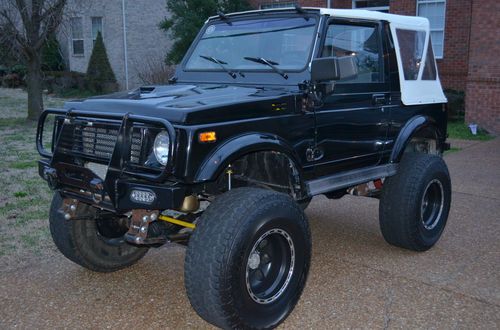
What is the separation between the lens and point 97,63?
2353 centimetres

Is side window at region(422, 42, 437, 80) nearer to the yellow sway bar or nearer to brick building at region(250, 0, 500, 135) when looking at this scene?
the yellow sway bar

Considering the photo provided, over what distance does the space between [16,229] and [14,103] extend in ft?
52.2

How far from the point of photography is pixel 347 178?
455 cm

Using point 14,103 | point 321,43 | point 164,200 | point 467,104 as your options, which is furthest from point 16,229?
point 14,103

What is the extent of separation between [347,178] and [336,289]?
2.97ft

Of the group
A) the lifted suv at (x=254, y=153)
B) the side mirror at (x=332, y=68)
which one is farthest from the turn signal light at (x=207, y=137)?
the side mirror at (x=332, y=68)

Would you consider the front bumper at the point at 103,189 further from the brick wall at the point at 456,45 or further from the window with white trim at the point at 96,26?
the window with white trim at the point at 96,26

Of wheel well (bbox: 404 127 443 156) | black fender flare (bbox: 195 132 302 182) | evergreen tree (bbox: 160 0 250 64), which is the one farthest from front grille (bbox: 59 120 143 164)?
evergreen tree (bbox: 160 0 250 64)

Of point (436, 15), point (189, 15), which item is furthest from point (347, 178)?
point (189, 15)

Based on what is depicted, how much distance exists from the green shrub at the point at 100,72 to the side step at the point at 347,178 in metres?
20.2

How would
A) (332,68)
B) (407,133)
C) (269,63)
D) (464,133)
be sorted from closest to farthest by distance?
(332,68)
(269,63)
(407,133)
(464,133)

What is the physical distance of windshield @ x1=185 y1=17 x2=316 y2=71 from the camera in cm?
434

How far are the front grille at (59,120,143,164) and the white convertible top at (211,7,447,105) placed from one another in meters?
2.26

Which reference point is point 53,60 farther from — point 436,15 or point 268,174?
point 268,174
